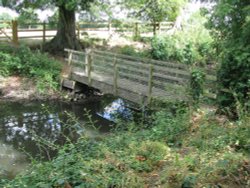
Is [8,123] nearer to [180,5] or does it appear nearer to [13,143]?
[13,143]

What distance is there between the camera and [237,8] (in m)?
8.29

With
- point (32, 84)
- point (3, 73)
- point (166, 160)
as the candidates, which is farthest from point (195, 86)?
point (3, 73)

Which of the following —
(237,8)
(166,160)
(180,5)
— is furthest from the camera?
(180,5)

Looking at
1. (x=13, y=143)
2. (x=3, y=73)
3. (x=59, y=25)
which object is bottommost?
(x=13, y=143)

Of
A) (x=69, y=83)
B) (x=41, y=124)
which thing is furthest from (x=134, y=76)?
(x=69, y=83)

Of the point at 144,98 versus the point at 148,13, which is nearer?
the point at 144,98

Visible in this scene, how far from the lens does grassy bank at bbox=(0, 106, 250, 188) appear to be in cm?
454

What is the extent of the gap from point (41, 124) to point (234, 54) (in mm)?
6527

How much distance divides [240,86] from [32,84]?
9.66 metres

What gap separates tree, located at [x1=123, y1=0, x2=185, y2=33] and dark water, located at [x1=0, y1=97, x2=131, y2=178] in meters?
8.22

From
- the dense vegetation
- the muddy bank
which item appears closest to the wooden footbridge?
the dense vegetation

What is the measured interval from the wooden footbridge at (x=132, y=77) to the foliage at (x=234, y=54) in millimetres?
1156

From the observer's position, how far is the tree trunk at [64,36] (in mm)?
18828

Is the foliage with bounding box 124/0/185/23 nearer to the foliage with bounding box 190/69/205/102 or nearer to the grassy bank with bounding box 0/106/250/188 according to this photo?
the foliage with bounding box 190/69/205/102
